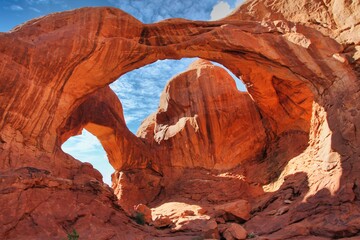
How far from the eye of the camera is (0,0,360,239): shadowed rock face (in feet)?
37.8

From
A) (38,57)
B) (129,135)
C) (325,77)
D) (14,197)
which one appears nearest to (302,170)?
(325,77)

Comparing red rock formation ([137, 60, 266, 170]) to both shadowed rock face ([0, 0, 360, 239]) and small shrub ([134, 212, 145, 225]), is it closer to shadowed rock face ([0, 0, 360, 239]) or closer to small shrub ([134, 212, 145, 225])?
shadowed rock face ([0, 0, 360, 239])

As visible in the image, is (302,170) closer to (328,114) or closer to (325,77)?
(328,114)

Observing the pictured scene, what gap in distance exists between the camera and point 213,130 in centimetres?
2636

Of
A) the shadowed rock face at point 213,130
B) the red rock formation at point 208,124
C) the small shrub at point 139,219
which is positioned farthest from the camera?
the red rock formation at point 208,124

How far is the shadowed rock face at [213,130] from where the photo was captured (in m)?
11.5

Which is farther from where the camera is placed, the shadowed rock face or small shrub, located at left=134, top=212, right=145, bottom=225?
small shrub, located at left=134, top=212, right=145, bottom=225

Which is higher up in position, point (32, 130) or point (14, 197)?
point (32, 130)

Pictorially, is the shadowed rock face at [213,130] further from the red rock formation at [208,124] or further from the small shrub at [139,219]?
the small shrub at [139,219]

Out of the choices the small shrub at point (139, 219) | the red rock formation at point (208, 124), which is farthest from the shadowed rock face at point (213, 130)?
the small shrub at point (139, 219)

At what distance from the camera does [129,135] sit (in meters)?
27.2

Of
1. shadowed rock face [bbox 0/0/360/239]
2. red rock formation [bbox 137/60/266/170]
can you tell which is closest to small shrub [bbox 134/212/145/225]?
shadowed rock face [bbox 0/0/360/239]

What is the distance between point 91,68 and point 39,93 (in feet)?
10.1

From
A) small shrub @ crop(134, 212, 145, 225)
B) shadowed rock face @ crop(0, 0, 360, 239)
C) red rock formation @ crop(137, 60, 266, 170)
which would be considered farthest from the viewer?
red rock formation @ crop(137, 60, 266, 170)
